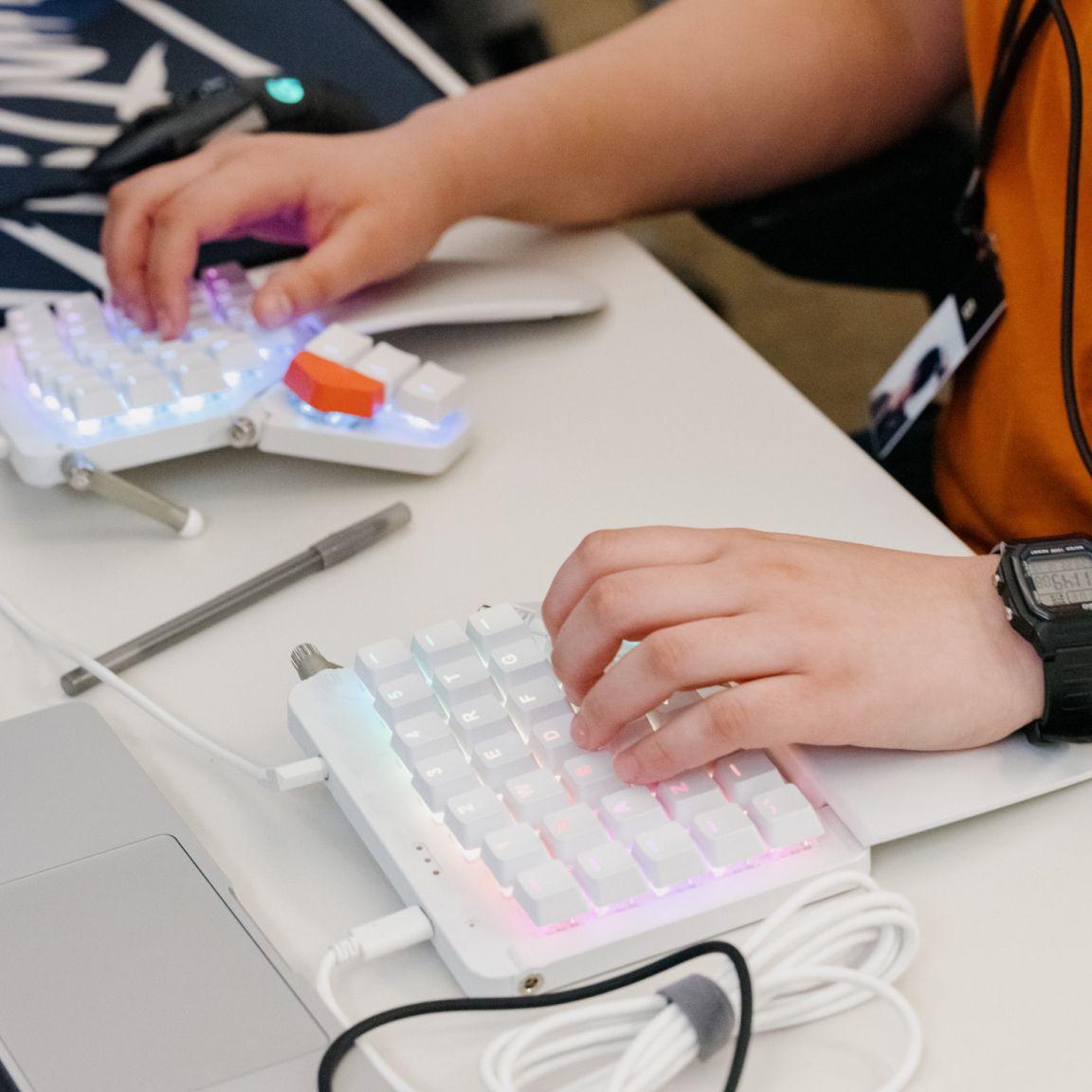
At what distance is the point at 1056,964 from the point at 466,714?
0.24 meters

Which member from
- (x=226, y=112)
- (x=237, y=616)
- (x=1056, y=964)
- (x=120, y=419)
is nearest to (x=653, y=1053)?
(x=1056, y=964)

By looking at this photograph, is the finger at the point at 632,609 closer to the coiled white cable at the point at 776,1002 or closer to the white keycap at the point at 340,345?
the coiled white cable at the point at 776,1002

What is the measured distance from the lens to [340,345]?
2.48 ft

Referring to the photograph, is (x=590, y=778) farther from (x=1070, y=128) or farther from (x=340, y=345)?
(x=1070, y=128)

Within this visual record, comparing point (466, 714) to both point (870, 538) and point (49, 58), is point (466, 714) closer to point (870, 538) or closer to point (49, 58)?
point (870, 538)

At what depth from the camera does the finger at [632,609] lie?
57 cm

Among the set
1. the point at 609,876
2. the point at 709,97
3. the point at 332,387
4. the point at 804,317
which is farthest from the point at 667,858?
the point at 804,317

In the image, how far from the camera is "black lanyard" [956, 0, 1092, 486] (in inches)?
27.9

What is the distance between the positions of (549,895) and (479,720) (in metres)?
0.09

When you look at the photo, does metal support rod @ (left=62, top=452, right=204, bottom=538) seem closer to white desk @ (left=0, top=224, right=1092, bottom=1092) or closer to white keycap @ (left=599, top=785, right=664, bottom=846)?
white desk @ (left=0, top=224, right=1092, bottom=1092)

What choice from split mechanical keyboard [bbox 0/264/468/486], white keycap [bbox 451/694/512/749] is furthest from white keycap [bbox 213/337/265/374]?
white keycap [bbox 451/694/512/749]

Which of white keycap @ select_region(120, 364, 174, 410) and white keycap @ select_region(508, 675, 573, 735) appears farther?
white keycap @ select_region(120, 364, 174, 410)

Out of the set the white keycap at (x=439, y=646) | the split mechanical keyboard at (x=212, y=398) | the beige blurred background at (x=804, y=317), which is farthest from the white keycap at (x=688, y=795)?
the beige blurred background at (x=804, y=317)

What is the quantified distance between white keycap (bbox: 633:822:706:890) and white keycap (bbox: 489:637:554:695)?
10 centimetres
